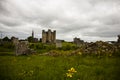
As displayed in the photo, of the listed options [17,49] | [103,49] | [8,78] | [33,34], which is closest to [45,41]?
[33,34]

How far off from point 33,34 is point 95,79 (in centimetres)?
8930

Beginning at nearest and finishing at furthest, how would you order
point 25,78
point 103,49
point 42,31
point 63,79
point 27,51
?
1. point 63,79
2. point 25,78
3. point 103,49
4. point 27,51
5. point 42,31

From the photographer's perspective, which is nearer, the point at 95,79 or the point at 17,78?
the point at 95,79

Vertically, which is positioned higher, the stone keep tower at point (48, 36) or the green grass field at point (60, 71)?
the stone keep tower at point (48, 36)

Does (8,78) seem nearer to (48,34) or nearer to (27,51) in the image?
(27,51)

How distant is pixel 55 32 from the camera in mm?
89875

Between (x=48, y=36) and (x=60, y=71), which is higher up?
(x=48, y=36)

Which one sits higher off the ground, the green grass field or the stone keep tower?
the stone keep tower

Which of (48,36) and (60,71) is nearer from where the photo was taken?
(60,71)

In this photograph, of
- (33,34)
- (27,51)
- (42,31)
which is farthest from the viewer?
(33,34)

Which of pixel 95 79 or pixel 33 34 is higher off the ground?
pixel 33 34

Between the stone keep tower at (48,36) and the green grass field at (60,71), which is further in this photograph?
the stone keep tower at (48,36)

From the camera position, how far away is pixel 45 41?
86.4m

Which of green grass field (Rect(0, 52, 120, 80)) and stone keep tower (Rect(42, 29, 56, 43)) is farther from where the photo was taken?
stone keep tower (Rect(42, 29, 56, 43))
